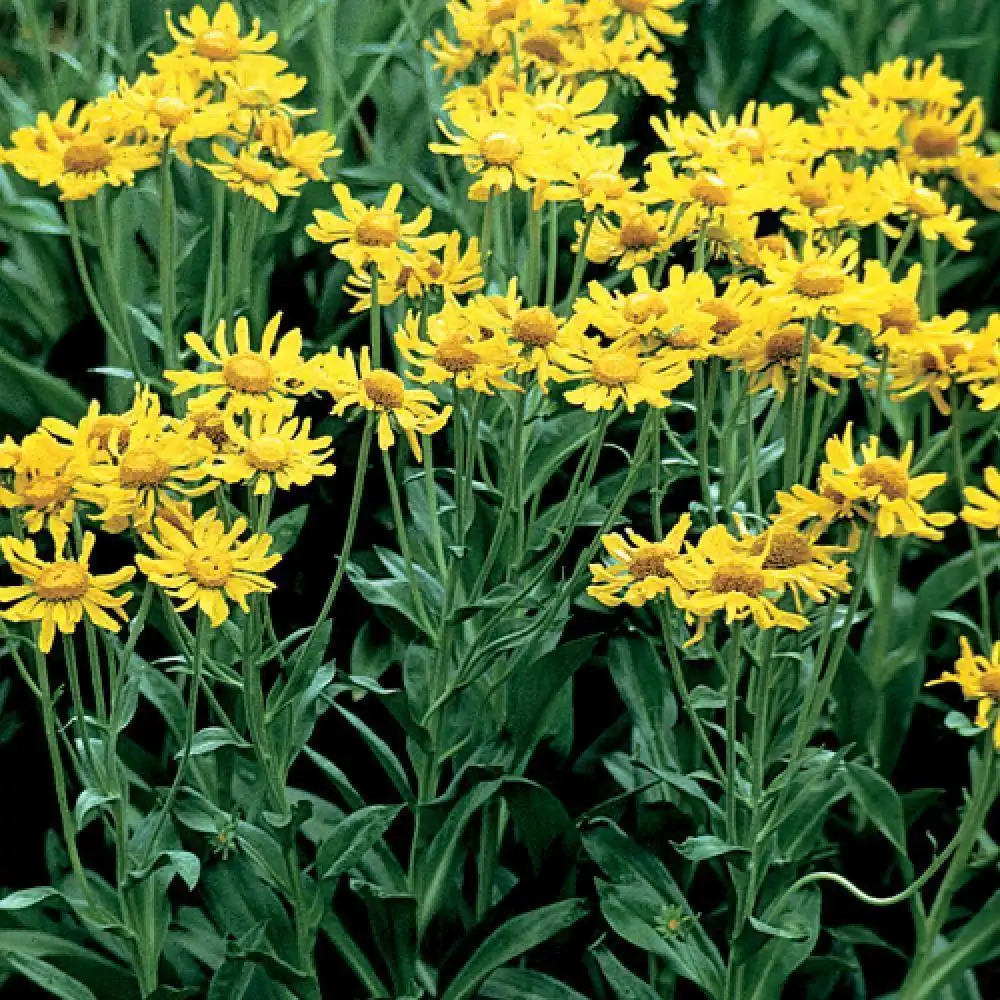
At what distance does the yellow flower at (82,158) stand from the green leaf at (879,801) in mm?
1085

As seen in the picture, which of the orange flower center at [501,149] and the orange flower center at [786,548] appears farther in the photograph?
the orange flower center at [501,149]

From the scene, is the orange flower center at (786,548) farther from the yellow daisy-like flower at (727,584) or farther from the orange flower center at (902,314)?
the orange flower center at (902,314)

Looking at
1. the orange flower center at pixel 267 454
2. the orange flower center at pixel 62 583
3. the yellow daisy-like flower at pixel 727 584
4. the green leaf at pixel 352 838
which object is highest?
the orange flower center at pixel 267 454

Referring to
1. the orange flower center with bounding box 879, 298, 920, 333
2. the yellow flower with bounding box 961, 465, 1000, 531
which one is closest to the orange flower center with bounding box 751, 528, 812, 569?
the yellow flower with bounding box 961, 465, 1000, 531

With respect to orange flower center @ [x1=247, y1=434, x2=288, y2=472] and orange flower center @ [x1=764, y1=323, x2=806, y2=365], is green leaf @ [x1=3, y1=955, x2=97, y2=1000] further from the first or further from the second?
orange flower center @ [x1=764, y1=323, x2=806, y2=365]

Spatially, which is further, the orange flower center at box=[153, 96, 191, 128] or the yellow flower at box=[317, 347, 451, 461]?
the orange flower center at box=[153, 96, 191, 128]

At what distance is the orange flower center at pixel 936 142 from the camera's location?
2.00m

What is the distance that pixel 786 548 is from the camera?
4.26 feet

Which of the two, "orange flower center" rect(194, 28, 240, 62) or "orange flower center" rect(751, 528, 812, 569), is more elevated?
"orange flower center" rect(194, 28, 240, 62)

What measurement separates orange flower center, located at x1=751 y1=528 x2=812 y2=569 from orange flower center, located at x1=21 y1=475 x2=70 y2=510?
0.61m

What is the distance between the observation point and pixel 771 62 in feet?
9.60

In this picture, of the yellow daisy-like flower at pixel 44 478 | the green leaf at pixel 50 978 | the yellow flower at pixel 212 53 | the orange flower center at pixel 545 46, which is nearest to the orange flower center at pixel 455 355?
the yellow daisy-like flower at pixel 44 478

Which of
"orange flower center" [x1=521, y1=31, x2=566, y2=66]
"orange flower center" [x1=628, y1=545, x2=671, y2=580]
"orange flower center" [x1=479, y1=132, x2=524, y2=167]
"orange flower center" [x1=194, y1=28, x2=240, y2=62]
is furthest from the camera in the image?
"orange flower center" [x1=521, y1=31, x2=566, y2=66]

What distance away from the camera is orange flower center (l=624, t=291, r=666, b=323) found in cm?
136
